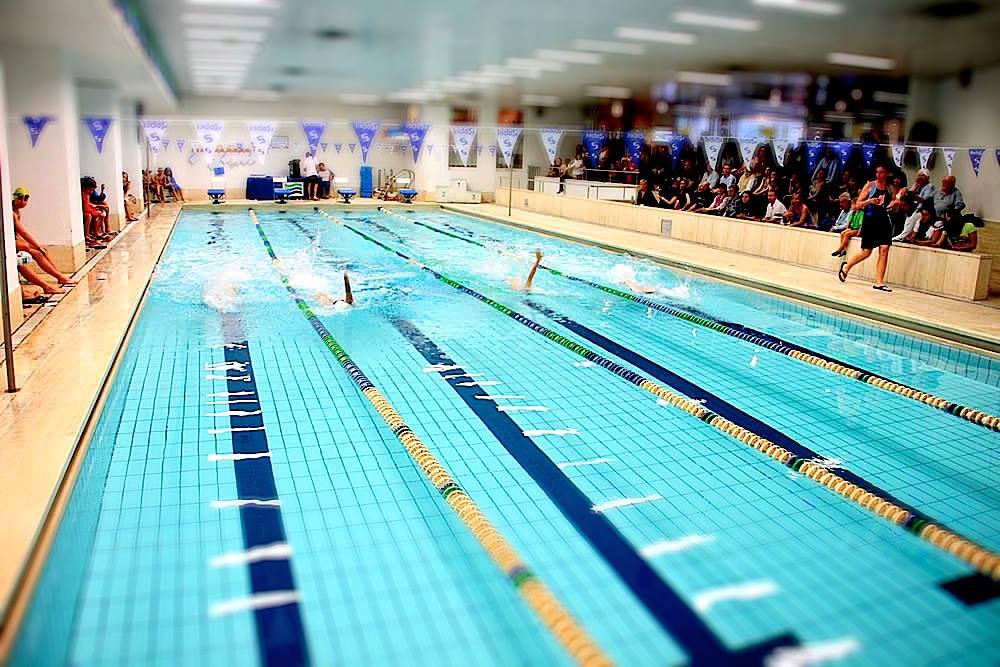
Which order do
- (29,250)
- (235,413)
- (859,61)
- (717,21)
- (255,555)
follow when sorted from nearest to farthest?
(255,555) < (235,413) < (29,250) < (717,21) < (859,61)

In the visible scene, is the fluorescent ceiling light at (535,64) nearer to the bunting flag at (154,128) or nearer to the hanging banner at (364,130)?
the hanging banner at (364,130)

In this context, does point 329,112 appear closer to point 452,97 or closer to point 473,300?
point 452,97

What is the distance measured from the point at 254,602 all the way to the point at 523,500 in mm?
1202

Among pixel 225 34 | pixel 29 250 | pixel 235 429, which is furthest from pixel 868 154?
pixel 29 250

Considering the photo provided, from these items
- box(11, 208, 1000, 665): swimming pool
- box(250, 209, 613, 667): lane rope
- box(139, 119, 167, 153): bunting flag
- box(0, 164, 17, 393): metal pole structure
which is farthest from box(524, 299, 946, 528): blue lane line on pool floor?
box(139, 119, 167, 153): bunting flag

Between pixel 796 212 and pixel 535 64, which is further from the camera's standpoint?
pixel 535 64

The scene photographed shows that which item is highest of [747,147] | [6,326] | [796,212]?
[747,147]

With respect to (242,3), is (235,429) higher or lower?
lower

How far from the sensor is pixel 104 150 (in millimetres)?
11703

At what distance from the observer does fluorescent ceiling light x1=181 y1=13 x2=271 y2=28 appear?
821 cm

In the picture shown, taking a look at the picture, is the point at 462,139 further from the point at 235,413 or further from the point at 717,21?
the point at 235,413

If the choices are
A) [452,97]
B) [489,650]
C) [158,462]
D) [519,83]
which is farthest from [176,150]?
[489,650]

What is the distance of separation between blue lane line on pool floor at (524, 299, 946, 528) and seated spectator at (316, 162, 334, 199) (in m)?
14.6

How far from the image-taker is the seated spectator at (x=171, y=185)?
61.0ft
